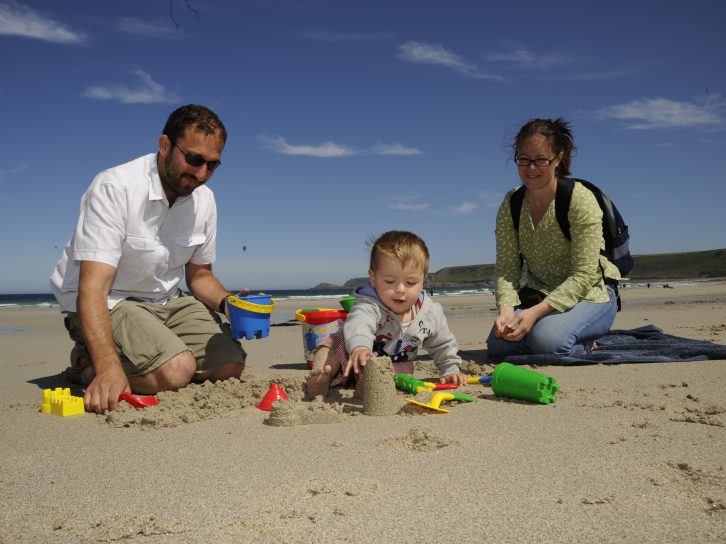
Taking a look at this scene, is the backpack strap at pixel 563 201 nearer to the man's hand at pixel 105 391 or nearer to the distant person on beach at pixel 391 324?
the distant person on beach at pixel 391 324

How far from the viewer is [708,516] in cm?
154

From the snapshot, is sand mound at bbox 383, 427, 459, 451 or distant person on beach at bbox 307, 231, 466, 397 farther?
distant person on beach at bbox 307, 231, 466, 397

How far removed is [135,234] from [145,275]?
0.98ft

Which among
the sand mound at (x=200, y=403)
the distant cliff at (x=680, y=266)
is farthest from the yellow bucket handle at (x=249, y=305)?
the distant cliff at (x=680, y=266)

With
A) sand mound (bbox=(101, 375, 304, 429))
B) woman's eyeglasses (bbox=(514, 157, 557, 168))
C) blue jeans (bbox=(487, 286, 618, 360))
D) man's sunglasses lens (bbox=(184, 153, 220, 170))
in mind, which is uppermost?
woman's eyeglasses (bbox=(514, 157, 557, 168))

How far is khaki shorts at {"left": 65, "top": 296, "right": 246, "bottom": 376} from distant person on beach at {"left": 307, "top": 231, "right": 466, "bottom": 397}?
2.82ft

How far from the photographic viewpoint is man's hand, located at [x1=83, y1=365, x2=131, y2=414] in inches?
119

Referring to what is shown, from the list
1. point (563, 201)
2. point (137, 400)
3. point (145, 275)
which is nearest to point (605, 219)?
point (563, 201)

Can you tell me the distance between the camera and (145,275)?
3.78m

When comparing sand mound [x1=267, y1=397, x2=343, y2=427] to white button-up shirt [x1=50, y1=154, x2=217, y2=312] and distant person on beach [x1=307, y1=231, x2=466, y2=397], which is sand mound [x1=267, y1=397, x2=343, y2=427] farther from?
white button-up shirt [x1=50, y1=154, x2=217, y2=312]

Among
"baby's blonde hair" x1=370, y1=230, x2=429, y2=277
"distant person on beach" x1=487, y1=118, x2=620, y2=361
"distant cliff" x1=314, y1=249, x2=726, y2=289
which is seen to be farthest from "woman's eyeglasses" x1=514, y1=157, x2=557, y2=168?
"distant cliff" x1=314, y1=249, x2=726, y2=289

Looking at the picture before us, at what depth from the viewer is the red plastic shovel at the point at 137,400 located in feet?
10.1

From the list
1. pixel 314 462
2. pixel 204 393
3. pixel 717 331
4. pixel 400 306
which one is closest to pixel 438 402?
pixel 400 306

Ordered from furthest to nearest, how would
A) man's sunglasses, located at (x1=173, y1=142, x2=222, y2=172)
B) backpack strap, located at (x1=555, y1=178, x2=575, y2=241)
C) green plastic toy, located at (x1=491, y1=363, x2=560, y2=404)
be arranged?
backpack strap, located at (x1=555, y1=178, x2=575, y2=241) < man's sunglasses, located at (x1=173, y1=142, x2=222, y2=172) < green plastic toy, located at (x1=491, y1=363, x2=560, y2=404)
